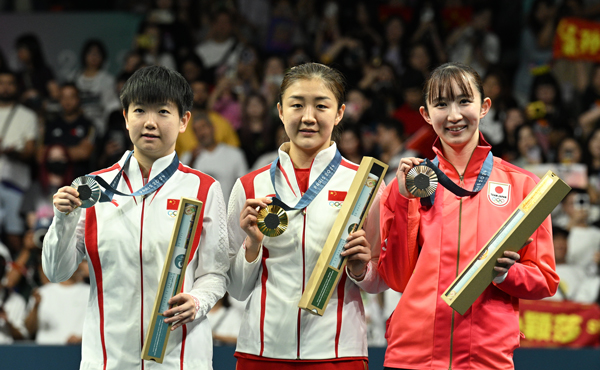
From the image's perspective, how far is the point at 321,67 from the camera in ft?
10.3

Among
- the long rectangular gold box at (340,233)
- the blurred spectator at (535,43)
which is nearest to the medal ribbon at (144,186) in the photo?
the long rectangular gold box at (340,233)

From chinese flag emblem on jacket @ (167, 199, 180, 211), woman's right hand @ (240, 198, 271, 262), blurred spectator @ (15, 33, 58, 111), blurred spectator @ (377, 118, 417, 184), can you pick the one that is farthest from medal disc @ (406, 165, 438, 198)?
blurred spectator @ (15, 33, 58, 111)

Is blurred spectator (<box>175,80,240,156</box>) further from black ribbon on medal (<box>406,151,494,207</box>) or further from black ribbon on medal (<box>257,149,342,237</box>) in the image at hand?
black ribbon on medal (<box>406,151,494,207</box>)

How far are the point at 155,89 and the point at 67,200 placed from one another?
0.57 meters

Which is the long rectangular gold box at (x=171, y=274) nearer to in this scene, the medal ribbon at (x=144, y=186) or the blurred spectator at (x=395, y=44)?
the medal ribbon at (x=144, y=186)

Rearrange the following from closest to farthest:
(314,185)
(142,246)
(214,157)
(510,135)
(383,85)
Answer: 1. (142,246)
2. (314,185)
3. (214,157)
4. (510,135)
5. (383,85)

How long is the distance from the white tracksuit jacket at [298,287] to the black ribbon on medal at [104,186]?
38 centimetres

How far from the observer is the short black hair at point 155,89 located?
115 inches

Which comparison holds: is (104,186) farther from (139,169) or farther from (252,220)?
(252,220)

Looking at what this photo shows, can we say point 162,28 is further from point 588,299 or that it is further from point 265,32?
point 588,299

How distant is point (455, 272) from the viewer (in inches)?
110

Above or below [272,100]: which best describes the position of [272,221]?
below

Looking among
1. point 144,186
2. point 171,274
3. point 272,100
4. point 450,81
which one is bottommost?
point 171,274

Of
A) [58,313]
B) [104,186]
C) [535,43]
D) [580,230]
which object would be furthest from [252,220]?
[535,43]
